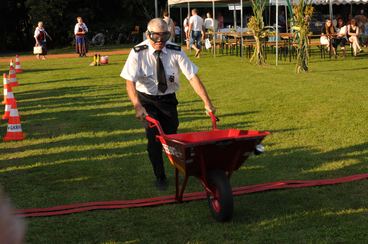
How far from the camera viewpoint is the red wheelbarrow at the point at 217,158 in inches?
168

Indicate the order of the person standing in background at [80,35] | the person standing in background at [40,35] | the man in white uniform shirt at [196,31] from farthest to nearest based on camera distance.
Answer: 1. the person standing in background at [40,35]
2. the person standing in background at [80,35]
3. the man in white uniform shirt at [196,31]

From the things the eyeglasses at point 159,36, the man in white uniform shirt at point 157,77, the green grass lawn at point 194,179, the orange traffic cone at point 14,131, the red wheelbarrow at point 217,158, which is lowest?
the green grass lawn at point 194,179

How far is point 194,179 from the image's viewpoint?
6164 millimetres

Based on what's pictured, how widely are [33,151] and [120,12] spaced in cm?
3804

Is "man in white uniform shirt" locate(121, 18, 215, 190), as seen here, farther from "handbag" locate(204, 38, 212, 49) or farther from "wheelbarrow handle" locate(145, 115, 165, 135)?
"handbag" locate(204, 38, 212, 49)

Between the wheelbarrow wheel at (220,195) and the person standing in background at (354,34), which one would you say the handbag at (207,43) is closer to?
the person standing in background at (354,34)

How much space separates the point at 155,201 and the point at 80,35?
900 inches

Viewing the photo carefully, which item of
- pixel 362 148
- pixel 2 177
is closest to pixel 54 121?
pixel 2 177

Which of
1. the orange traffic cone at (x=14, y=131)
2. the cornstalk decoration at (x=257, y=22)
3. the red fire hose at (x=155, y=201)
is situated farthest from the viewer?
the cornstalk decoration at (x=257, y=22)

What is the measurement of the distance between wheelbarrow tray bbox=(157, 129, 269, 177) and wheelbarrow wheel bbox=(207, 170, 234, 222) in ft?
0.28

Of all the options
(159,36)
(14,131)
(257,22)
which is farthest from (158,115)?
(257,22)

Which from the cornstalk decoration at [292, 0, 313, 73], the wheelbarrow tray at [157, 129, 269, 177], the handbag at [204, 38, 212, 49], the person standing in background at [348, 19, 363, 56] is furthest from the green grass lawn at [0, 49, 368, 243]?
the handbag at [204, 38, 212, 49]

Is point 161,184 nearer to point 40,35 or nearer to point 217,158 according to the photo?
point 217,158

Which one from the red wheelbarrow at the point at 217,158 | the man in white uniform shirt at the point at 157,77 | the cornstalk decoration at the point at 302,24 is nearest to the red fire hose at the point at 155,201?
the man in white uniform shirt at the point at 157,77
